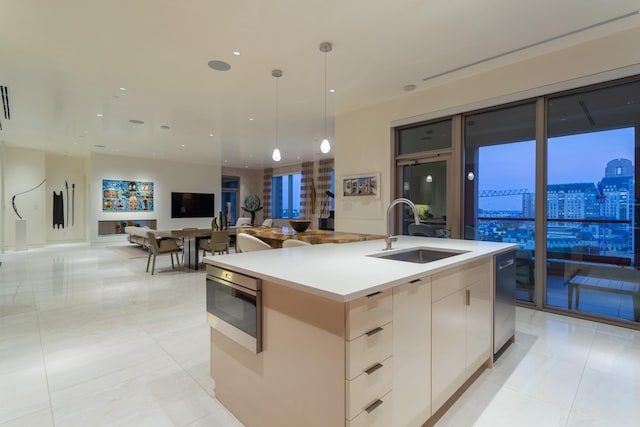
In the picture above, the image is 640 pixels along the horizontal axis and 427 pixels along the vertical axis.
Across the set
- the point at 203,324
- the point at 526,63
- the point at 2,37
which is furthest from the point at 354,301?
the point at 2,37

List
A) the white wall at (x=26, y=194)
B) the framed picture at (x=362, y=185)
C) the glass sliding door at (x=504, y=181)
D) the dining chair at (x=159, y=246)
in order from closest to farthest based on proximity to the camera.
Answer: the glass sliding door at (x=504, y=181), the framed picture at (x=362, y=185), the dining chair at (x=159, y=246), the white wall at (x=26, y=194)

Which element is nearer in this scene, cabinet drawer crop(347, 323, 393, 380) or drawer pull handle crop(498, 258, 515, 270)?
cabinet drawer crop(347, 323, 393, 380)

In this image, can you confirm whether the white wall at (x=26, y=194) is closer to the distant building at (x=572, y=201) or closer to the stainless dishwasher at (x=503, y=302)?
the stainless dishwasher at (x=503, y=302)

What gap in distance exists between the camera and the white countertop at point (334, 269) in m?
1.22

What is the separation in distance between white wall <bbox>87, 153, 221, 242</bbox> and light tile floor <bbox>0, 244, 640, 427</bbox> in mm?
6313

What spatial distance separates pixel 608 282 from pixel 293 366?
3.73 meters

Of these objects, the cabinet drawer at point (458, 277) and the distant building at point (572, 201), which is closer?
the cabinet drawer at point (458, 277)

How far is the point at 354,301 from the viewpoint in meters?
1.19

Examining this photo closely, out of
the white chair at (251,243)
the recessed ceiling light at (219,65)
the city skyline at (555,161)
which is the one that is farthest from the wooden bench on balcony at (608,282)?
the recessed ceiling light at (219,65)

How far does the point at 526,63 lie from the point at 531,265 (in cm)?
238

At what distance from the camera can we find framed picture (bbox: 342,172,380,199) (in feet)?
16.4

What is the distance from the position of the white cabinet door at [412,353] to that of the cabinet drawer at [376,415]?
57mm

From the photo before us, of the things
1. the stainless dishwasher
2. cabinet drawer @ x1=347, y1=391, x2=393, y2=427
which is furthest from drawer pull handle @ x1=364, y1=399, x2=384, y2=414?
the stainless dishwasher

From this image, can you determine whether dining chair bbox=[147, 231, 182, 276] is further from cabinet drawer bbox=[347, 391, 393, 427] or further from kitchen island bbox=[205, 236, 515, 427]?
cabinet drawer bbox=[347, 391, 393, 427]
